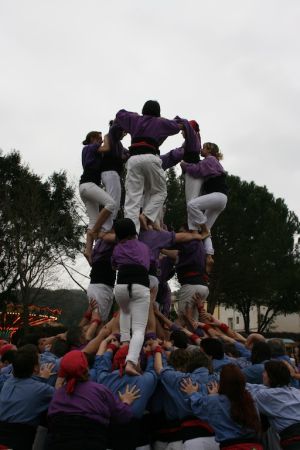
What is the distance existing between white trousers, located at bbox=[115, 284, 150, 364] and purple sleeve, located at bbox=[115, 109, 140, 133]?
3.42m

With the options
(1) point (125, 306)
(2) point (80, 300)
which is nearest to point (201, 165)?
(1) point (125, 306)

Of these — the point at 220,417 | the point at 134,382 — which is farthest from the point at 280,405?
the point at 134,382

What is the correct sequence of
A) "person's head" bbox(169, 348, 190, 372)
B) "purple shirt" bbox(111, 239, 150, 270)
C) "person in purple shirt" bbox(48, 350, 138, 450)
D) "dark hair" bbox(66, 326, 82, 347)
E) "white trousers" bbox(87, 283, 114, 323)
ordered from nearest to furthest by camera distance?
"person in purple shirt" bbox(48, 350, 138, 450) < "person's head" bbox(169, 348, 190, 372) < "dark hair" bbox(66, 326, 82, 347) < "purple shirt" bbox(111, 239, 150, 270) < "white trousers" bbox(87, 283, 114, 323)

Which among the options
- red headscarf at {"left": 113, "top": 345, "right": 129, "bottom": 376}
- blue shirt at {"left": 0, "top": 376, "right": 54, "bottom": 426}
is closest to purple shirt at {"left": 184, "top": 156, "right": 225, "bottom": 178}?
red headscarf at {"left": 113, "top": 345, "right": 129, "bottom": 376}

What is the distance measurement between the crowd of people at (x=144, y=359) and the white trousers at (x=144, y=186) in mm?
25

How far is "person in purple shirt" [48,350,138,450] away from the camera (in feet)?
16.7

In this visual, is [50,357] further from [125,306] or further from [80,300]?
[80,300]

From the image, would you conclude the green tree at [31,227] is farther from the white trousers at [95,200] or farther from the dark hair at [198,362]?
the dark hair at [198,362]

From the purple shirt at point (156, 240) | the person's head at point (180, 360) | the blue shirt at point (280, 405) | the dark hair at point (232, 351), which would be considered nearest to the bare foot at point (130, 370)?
the person's head at point (180, 360)

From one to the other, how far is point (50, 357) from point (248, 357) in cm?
309

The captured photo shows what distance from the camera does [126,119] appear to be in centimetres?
1007

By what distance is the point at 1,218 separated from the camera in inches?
1282

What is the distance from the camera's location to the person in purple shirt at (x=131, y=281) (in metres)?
7.91

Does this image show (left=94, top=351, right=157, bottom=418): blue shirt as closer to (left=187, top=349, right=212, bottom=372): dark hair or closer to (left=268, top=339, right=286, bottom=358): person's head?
(left=187, top=349, right=212, bottom=372): dark hair
